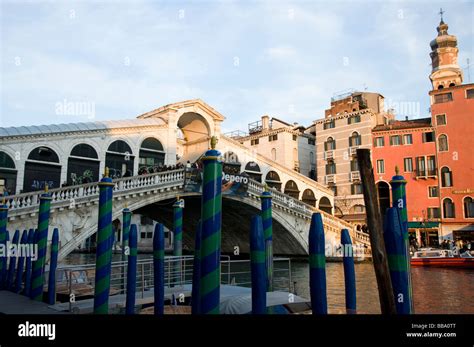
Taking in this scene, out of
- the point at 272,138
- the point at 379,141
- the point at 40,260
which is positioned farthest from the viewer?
the point at 272,138

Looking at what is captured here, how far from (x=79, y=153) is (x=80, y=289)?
13.0 metres

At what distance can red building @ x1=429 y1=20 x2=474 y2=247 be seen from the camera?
25.6 m

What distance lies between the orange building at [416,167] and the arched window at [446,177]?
1.40 feet

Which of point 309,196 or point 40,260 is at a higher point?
point 309,196

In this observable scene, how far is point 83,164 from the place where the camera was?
20.2 metres

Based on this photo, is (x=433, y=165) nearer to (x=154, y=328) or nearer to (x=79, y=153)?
(x=79, y=153)

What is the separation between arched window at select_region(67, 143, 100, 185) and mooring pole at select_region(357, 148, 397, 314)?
17.2 meters

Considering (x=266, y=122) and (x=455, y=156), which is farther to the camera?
(x=266, y=122)

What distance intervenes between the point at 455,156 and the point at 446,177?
150 cm

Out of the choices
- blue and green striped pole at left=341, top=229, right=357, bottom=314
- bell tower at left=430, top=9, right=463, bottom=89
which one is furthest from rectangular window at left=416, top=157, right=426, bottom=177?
blue and green striped pole at left=341, top=229, right=357, bottom=314

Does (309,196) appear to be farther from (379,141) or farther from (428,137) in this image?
(428,137)

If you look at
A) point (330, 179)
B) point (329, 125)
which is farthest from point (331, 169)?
point (329, 125)

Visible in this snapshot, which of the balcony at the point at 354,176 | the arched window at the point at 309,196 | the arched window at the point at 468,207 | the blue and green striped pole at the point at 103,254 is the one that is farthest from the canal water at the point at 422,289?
the balcony at the point at 354,176

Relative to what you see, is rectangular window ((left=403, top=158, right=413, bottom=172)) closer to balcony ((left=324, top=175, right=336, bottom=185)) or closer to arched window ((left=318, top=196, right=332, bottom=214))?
balcony ((left=324, top=175, right=336, bottom=185))
